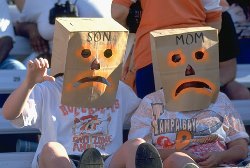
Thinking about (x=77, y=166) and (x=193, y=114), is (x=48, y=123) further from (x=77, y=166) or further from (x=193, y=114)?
(x=193, y=114)

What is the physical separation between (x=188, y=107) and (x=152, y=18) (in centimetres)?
53

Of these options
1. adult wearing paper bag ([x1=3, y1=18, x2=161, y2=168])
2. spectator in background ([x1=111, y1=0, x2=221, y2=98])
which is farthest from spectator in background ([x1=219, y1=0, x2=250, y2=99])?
adult wearing paper bag ([x1=3, y1=18, x2=161, y2=168])

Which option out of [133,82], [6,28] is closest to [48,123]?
[133,82]

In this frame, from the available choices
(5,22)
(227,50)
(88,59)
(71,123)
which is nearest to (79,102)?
(71,123)

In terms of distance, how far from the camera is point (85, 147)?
4148 mm

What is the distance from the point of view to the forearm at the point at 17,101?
389 centimetres

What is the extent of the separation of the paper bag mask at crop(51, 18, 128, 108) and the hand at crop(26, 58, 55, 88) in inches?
7.1

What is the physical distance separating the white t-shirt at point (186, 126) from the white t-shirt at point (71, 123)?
0.38 ft

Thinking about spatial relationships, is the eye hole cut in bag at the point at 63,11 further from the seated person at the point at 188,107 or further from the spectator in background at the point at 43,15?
the seated person at the point at 188,107

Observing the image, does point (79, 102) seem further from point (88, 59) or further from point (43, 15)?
point (43, 15)

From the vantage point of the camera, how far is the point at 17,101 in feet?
12.8

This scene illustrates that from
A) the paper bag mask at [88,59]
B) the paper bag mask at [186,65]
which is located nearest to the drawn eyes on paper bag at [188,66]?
the paper bag mask at [186,65]

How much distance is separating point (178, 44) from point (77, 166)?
0.74m

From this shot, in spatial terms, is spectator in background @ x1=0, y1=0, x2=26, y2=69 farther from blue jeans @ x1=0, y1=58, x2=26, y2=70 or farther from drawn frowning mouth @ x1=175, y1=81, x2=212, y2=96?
drawn frowning mouth @ x1=175, y1=81, x2=212, y2=96
